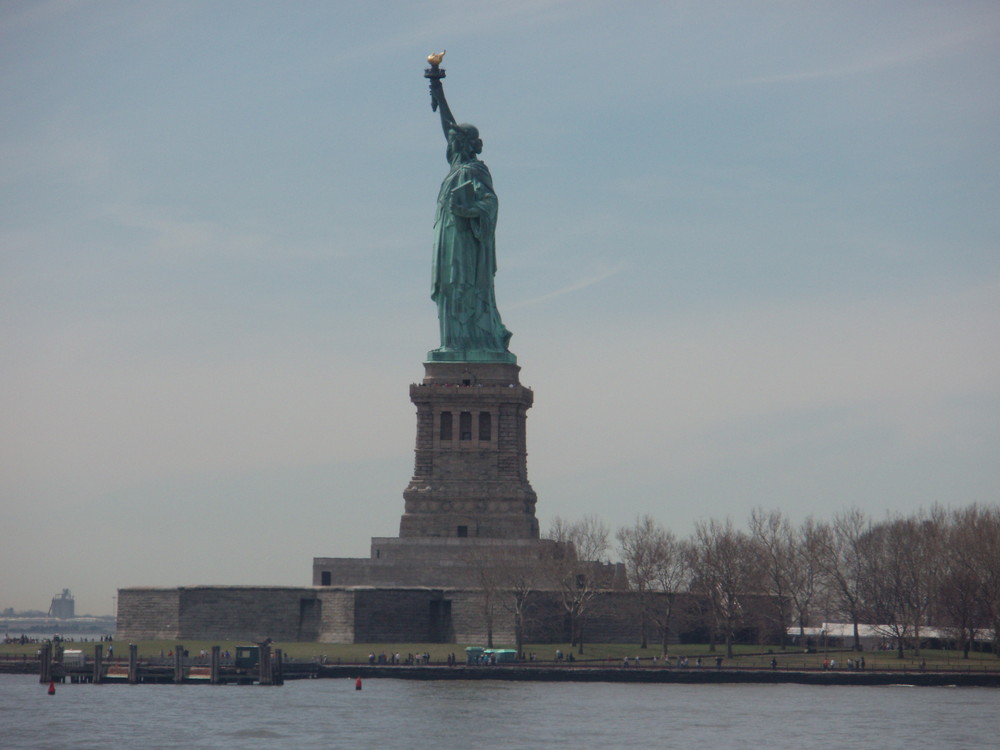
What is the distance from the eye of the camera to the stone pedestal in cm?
10938

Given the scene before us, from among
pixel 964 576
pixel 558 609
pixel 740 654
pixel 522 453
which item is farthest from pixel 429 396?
pixel 964 576

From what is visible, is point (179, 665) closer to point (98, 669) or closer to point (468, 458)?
point (98, 669)

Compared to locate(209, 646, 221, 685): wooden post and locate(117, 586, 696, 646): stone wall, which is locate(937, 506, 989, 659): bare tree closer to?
locate(117, 586, 696, 646): stone wall

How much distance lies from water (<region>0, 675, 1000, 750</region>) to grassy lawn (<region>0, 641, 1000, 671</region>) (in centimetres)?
470

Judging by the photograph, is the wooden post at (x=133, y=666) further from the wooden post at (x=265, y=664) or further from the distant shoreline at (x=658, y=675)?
the distant shoreline at (x=658, y=675)

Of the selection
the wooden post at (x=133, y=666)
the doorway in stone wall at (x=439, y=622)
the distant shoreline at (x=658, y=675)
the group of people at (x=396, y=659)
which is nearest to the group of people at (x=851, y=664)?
the distant shoreline at (x=658, y=675)

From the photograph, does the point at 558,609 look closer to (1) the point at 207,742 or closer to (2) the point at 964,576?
(2) the point at 964,576

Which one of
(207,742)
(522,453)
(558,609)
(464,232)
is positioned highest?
(464,232)

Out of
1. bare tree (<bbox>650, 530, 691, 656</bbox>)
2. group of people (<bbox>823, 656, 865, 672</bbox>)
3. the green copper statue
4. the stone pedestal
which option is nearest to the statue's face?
the green copper statue

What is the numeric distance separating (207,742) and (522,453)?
144 ft

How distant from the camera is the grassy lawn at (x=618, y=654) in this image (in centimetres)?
9662

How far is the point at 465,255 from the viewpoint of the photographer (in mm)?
112188

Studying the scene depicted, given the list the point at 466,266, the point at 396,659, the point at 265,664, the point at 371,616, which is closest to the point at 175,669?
the point at 265,664

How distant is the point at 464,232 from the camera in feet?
368
